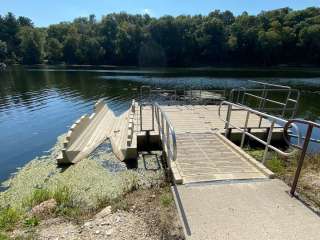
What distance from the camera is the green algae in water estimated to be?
6.61 m

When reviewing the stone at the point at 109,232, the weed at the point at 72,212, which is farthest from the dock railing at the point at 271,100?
the stone at the point at 109,232

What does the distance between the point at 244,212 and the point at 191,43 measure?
83.7m

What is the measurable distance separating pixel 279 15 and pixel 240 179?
307 ft

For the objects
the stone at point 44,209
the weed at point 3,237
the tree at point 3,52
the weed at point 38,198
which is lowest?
the tree at point 3,52

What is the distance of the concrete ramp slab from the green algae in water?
2.14 m

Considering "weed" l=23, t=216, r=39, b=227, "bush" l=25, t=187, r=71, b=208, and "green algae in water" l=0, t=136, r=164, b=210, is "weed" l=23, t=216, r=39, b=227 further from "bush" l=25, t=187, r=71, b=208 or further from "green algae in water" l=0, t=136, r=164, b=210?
"green algae in water" l=0, t=136, r=164, b=210

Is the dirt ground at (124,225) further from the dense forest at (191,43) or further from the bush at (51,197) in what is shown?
the dense forest at (191,43)

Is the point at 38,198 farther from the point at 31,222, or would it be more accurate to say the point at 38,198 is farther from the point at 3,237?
the point at 3,237

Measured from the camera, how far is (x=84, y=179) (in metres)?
7.79

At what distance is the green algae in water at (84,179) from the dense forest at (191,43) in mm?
71754

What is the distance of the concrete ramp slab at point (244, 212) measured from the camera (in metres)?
3.41

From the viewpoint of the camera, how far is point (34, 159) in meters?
10.3

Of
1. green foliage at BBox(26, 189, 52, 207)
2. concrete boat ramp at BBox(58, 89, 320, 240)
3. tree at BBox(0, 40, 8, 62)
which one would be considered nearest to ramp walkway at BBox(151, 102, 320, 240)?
concrete boat ramp at BBox(58, 89, 320, 240)

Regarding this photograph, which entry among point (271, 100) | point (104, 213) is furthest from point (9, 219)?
point (271, 100)
